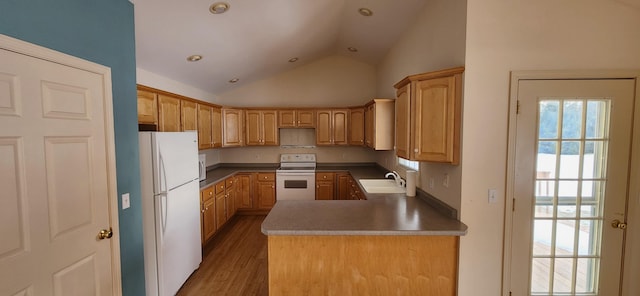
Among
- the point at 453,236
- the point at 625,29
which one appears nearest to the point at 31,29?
the point at 453,236

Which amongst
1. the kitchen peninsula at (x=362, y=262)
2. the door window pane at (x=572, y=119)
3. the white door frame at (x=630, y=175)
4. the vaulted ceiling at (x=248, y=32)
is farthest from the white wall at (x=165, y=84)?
the door window pane at (x=572, y=119)

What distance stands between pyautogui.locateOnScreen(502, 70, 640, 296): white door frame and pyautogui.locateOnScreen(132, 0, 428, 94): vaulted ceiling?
129 centimetres

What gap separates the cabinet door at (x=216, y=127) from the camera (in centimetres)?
424

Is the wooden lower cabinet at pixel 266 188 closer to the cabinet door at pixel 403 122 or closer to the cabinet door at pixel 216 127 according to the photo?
the cabinet door at pixel 216 127

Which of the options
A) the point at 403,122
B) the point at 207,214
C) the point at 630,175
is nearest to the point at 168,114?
the point at 207,214

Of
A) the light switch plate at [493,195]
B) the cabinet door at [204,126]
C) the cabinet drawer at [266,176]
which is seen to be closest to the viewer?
the light switch plate at [493,195]

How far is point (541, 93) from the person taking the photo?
1.82 meters

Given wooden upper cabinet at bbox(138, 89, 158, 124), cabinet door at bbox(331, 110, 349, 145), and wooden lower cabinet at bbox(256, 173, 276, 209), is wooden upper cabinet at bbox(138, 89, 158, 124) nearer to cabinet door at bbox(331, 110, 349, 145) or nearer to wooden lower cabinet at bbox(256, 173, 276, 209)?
wooden lower cabinet at bbox(256, 173, 276, 209)

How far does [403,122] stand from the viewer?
2340mm

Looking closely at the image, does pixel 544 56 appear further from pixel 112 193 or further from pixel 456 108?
pixel 112 193

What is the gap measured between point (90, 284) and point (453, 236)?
248 centimetres

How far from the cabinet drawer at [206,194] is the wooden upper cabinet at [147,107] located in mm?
1107

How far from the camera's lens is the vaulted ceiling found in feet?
7.55

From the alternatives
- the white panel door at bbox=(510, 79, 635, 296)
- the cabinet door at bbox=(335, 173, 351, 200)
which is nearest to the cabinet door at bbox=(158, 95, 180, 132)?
the cabinet door at bbox=(335, 173, 351, 200)
